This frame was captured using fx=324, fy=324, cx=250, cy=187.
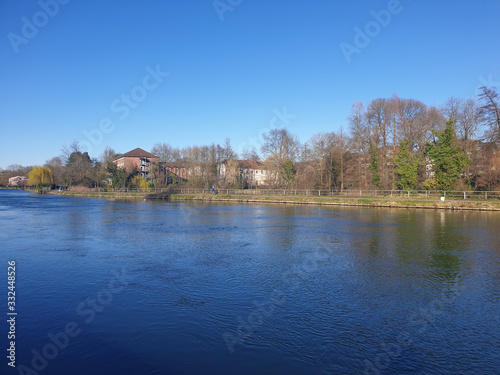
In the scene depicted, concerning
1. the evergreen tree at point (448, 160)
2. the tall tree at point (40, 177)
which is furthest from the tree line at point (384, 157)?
the tall tree at point (40, 177)

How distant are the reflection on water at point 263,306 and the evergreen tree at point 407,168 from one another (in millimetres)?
31760

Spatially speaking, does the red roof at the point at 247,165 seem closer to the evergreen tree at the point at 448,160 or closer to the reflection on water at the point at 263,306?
the evergreen tree at the point at 448,160

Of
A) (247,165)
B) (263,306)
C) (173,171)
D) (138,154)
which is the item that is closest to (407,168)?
(263,306)

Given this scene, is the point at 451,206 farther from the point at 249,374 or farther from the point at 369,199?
the point at 249,374

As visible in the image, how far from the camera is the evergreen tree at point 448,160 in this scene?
40875 millimetres

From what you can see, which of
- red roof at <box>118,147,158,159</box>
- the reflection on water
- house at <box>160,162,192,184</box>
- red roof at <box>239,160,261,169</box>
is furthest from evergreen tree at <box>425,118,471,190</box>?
red roof at <box>118,147,158,159</box>

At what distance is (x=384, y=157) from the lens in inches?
1908

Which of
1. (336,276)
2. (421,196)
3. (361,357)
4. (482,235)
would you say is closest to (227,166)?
(421,196)

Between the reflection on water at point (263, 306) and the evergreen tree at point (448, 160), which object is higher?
the evergreen tree at point (448, 160)

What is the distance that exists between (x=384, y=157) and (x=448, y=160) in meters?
8.91

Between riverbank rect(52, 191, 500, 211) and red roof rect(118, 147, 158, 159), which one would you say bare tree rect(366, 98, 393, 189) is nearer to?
→ riverbank rect(52, 191, 500, 211)

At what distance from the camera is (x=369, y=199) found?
42219 mm

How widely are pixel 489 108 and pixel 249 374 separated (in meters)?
47.7

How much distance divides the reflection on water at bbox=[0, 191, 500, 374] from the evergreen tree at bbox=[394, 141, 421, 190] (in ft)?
104
